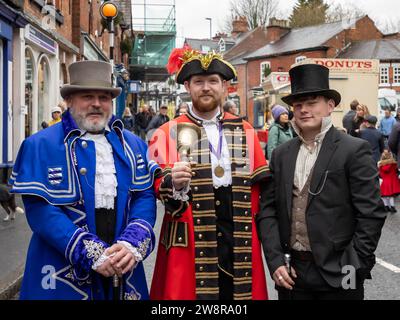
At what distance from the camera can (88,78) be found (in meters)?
3.01

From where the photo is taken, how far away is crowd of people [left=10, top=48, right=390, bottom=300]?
2840 millimetres

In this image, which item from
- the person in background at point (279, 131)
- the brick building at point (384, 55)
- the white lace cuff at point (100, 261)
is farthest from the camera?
the brick building at point (384, 55)

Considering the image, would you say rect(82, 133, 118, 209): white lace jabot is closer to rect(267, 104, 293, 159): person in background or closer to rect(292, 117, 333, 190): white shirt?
rect(292, 117, 333, 190): white shirt

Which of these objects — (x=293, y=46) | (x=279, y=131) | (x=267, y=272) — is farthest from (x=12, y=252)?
(x=293, y=46)

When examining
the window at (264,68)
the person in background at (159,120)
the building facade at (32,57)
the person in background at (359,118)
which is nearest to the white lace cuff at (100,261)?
the building facade at (32,57)

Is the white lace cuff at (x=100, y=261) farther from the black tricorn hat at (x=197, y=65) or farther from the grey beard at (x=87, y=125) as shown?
the black tricorn hat at (x=197, y=65)

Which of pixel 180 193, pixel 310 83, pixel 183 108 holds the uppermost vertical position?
pixel 183 108

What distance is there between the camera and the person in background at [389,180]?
9.72 meters

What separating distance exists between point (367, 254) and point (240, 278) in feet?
2.48

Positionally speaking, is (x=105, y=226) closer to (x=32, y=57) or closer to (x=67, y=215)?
(x=67, y=215)

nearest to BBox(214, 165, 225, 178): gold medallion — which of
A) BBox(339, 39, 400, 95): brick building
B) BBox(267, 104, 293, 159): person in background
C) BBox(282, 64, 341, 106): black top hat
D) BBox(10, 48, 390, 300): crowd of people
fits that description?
BBox(10, 48, 390, 300): crowd of people

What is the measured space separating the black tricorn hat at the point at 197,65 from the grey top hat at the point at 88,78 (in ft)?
1.73

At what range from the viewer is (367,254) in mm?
2816

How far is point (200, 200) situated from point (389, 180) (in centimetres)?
749
